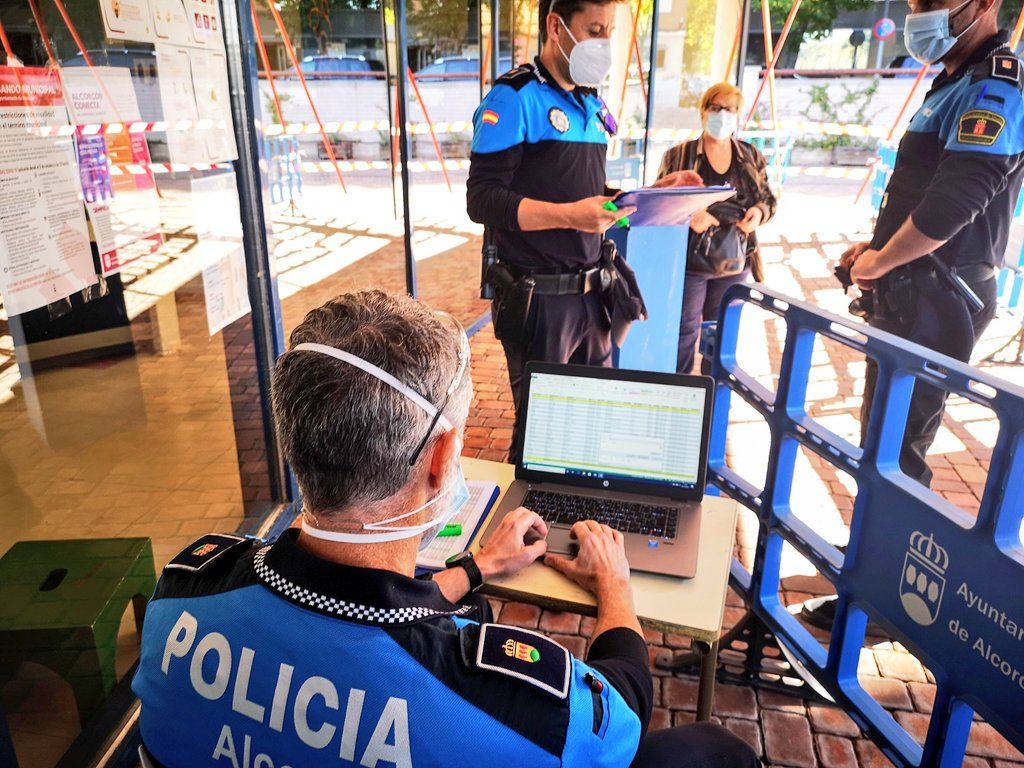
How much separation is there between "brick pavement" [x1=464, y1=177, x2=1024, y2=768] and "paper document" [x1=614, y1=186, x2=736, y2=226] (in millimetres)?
1461

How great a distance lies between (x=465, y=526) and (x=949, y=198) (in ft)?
6.49

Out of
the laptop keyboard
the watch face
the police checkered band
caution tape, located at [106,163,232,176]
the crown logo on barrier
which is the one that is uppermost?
caution tape, located at [106,163,232,176]

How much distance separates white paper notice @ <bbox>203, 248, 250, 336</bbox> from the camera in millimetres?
2834

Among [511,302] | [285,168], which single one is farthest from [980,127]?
[285,168]

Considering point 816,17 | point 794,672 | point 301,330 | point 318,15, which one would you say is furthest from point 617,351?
point 816,17

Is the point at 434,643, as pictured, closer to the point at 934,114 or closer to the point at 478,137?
the point at 478,137

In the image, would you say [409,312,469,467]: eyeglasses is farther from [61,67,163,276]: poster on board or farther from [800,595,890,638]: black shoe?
[800,595,890,638]: black shoe

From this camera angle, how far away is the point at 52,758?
6.85 ft

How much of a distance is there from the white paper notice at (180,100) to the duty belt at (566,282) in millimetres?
1272

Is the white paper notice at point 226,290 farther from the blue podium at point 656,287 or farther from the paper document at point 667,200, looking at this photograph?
the blue podium at point 656,287

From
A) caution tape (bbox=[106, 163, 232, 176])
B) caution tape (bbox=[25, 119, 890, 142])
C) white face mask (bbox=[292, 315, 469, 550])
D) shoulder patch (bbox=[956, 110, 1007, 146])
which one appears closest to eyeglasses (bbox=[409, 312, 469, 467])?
white face mask (bbox=[292, 315, 469, 550])

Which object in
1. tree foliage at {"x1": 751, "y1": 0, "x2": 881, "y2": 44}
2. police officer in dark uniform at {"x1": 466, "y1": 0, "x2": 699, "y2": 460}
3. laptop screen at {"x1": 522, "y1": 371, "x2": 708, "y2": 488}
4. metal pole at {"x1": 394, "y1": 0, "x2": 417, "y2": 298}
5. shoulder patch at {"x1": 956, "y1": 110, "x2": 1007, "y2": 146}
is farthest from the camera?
tree foliage at {"x1": 751, "y1": 0, "x2": 881, "y2": 44}

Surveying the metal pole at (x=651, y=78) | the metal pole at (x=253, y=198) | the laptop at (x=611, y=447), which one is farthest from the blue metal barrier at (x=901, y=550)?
the metal pole at (x=651, y=78)

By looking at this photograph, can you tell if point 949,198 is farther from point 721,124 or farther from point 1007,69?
point 721,124
